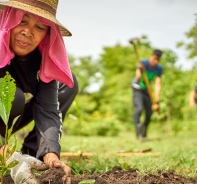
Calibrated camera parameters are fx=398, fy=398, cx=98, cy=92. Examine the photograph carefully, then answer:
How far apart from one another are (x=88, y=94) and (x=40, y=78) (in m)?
21.1

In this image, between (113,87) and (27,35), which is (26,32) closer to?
(27,35)

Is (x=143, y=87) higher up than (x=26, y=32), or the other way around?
(x=26, y=32)

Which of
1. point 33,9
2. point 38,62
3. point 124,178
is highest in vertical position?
point 33,9

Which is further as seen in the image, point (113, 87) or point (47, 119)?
point (113, 87)

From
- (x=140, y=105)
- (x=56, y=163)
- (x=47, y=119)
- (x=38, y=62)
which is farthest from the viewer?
(x=140, y=105)

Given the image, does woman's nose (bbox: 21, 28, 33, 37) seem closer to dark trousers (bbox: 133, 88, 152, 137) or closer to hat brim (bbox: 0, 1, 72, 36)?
hat brim (bbox: 0, 1, 72, 36)

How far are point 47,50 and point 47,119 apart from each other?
0.44 meters

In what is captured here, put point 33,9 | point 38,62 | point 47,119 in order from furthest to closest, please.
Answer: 1. point 38,62
2. point 47,119
3. point 33,9

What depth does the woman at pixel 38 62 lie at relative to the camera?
2311 mm

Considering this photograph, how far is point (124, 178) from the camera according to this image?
217cm

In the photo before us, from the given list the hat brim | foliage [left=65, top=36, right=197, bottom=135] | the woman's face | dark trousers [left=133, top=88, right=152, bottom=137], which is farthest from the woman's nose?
foliage [left=65, top=36, right=197, bottom=135]

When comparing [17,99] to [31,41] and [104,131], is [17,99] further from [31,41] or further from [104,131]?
[104,131]

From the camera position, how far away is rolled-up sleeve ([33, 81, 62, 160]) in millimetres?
2367

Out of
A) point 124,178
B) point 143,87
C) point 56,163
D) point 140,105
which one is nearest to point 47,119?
point 56,163
